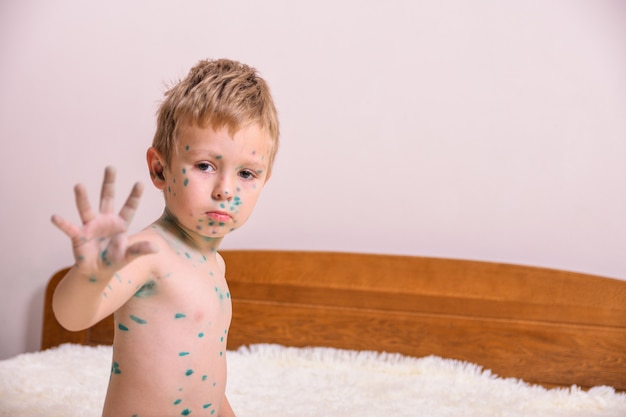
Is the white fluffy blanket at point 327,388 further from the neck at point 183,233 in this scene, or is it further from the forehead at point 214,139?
the forehead at point 214,139

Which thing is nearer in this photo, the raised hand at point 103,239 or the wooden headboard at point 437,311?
the raised hand at point 103,239

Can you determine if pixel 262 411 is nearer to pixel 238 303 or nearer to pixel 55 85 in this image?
pixel 238 303

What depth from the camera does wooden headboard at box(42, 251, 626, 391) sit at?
1708 mm

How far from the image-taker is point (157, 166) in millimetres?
954

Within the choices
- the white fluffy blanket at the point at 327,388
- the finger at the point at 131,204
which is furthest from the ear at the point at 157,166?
the white fluffy blanket at the point at 327,388

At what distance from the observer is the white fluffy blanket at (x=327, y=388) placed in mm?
1360

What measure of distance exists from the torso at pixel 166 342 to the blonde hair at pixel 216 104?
0.49 ft

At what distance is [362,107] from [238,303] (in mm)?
596

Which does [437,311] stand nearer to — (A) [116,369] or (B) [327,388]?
(B) [327,388]

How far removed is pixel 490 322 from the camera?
5.71 feet

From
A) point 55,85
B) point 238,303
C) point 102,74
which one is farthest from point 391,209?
point 55,85

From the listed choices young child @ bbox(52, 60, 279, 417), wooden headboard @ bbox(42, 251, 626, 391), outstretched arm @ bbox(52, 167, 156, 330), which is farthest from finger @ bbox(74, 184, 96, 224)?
wooden headboard @ bbox(42, 251, 626, 391)

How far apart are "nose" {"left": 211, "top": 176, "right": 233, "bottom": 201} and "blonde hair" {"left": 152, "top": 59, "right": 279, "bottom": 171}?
6 centimetres

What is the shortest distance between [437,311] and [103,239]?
1.21 metres
